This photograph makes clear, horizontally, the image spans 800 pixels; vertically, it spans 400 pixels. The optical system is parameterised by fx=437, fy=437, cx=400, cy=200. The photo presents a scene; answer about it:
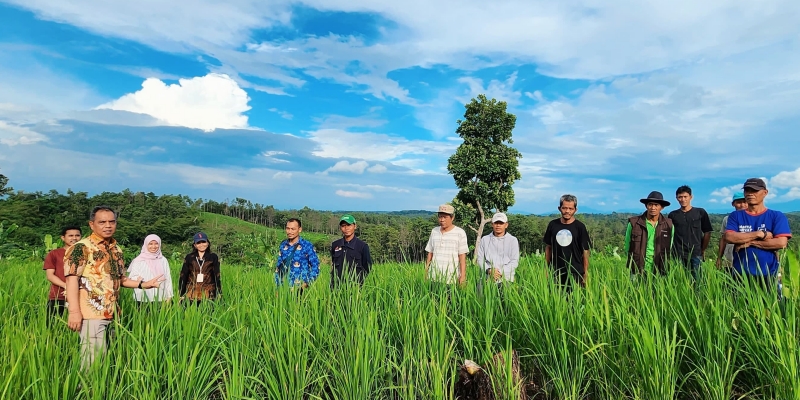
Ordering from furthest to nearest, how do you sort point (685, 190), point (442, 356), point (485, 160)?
point (485, 160)
point (685, 190)
point (442, 356)

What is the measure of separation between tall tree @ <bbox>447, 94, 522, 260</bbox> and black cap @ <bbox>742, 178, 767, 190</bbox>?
863 inches

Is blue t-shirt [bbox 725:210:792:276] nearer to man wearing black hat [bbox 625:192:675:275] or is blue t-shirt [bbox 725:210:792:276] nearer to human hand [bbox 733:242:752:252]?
human hand [bbox 733:242:752:252]

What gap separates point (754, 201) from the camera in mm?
4820

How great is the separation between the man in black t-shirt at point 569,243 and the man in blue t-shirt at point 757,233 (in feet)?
4.86

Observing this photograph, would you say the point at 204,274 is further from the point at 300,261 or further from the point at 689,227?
the point at 689,227

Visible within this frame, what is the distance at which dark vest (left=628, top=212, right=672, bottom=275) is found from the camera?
5.78 m

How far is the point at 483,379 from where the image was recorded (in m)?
2.91

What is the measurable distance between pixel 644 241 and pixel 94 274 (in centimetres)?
628

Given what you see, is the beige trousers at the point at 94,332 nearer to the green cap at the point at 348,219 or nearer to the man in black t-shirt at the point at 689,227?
the green cap at the point at 348,219

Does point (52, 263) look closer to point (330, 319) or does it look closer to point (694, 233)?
point (330, 319)

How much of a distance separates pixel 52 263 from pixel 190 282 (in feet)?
4.89

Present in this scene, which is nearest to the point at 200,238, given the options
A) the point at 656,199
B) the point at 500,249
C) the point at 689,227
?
the point at 500,249

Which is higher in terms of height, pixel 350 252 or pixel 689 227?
pixel 689 227

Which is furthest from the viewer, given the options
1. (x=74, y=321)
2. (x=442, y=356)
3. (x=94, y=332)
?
(x=94, y=332)
